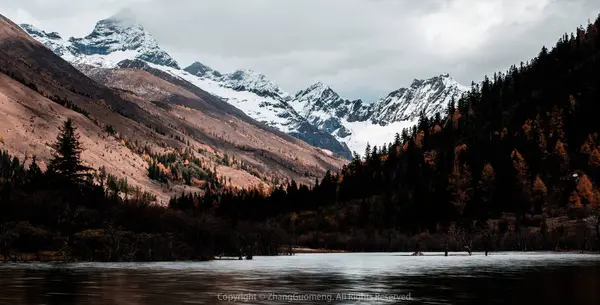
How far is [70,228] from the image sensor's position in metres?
145

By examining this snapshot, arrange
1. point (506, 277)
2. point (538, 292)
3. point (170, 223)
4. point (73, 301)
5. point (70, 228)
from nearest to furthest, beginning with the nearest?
point (73, 301), point (538, 292), point (506, 277), point (70, 228), point (170, 223)

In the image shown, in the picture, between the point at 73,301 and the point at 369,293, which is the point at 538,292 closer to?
the point at 369,293

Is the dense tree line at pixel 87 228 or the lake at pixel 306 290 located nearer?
the lake at pixel 306 290

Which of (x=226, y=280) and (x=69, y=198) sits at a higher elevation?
(x=69, y=198)

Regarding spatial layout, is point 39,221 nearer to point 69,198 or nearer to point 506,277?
point 69,198

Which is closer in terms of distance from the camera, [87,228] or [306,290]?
[306,290]

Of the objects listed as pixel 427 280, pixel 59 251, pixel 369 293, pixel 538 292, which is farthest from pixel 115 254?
pixel 538 292

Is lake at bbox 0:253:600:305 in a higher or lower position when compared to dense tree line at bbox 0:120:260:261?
lower

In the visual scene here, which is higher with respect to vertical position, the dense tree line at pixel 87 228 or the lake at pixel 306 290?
the dense tree line at pixel 87 228

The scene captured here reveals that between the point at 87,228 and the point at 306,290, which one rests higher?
the point at 87,228

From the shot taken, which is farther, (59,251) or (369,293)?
(59,251)

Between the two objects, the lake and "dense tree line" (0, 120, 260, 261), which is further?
"dense tree line" (0, 120, 260, 261)

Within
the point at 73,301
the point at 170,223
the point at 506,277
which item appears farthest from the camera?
the point at 170,223

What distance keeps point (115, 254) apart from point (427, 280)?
80.2m
